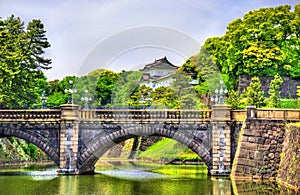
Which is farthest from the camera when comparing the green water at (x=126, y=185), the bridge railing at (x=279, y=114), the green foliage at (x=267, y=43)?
the green foliage at (x=267, y=43)

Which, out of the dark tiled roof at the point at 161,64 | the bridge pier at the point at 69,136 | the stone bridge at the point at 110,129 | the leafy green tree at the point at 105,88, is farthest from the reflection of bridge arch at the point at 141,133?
the leafy green tree at the point at 105,88

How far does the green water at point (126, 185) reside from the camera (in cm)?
3553

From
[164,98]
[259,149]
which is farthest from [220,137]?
[164,98]

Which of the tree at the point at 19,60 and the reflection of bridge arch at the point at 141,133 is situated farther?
the tree at the point at 19,60

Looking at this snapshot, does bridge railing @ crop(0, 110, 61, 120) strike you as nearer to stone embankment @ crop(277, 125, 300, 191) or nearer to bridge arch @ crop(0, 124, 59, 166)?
bridge arch @ crop(0, 124, 59, 166)

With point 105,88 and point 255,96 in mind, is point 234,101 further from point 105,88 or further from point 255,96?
point 105,88

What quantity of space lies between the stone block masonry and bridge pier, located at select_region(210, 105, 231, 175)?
5.32 ft

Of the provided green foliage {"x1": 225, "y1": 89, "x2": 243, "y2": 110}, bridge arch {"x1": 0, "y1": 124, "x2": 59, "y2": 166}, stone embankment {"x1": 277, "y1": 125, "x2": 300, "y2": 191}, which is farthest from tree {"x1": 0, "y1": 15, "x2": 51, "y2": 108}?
stone embankment {"x1": 277, "y1": 125, "x2": 300, "y2": 191}

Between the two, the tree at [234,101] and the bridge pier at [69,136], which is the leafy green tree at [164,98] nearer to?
the tree at [234,101]

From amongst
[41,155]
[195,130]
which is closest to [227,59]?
[41,155]

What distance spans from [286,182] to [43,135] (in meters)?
17.9

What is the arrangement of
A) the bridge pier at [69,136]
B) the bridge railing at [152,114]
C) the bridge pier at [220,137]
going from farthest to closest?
the bridge pier at [69,136] < the bridge railing at [152,114] < the bridge pier at [220,137]

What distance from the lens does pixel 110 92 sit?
90562 millimetres

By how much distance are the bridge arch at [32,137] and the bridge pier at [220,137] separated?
11265mm
